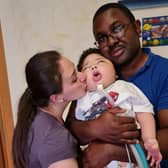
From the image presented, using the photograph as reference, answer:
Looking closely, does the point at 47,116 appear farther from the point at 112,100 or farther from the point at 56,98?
the point at 112,100

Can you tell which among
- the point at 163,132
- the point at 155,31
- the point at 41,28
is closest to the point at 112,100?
the point at 163,132

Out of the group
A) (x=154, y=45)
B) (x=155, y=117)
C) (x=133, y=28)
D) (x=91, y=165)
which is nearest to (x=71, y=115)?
(x=91, y=165)

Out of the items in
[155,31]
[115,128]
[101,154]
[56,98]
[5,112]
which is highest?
[155,31]

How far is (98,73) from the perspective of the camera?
128 centimetres

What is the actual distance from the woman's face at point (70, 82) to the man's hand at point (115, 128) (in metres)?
0.14

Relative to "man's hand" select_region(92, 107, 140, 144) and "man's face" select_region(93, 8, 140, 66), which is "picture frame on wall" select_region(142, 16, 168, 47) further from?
"man's hand" select_region(92, 107, 140, 144)

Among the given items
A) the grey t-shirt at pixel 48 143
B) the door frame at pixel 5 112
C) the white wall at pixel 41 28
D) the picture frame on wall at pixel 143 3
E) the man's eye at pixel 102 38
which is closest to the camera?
the grey t-shirt at pixel 48 143

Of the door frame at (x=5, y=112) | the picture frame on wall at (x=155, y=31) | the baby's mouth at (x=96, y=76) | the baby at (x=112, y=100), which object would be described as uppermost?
the picture frame on wall at (x=155, y=31)

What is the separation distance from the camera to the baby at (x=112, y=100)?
1.21 meters

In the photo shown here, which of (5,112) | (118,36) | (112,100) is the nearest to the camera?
(112,100)

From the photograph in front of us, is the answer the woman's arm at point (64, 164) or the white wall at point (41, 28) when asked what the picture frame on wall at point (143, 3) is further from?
the woman's arm at point (64, 164)

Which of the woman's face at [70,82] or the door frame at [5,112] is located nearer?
the woman's face at [70,82]

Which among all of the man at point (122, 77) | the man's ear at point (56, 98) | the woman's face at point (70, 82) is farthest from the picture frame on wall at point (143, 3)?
the man's ear at point (56, 98)

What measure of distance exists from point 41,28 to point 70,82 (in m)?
0.89
